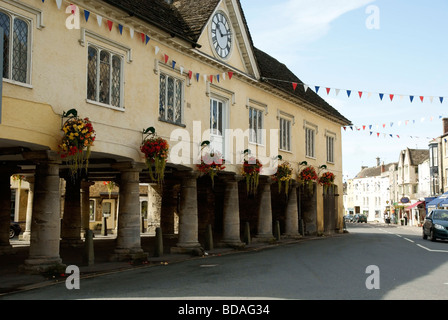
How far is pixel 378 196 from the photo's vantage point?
4188 inches

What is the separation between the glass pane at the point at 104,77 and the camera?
1515 centimetres

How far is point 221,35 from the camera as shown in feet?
70.3

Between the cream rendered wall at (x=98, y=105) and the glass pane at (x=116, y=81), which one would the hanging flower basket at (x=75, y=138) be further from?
the glass pane at (x=116, y=81)

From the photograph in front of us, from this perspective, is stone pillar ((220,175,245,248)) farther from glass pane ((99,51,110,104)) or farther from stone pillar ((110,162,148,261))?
glass pane ((99,51,110,104))

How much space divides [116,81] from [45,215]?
15.9 feet

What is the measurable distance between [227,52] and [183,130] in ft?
16.6

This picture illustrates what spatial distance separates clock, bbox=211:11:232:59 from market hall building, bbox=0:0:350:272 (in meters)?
0.05

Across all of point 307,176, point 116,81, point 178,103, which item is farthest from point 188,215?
point 307,176

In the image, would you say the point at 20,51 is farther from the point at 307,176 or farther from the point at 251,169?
the point at 307,176

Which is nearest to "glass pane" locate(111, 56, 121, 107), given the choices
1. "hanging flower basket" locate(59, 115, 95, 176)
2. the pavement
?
"hanging flower basket" locate(59, 115, 95, 176)

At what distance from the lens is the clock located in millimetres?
20875

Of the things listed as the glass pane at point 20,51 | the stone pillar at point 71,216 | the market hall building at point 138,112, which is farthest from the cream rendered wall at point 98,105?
the stone pillar at point 71,216
